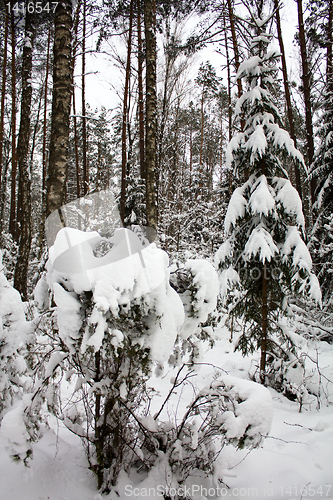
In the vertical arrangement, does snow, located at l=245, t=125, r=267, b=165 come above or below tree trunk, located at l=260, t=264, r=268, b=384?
above

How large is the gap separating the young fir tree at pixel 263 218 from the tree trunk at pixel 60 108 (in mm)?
2631

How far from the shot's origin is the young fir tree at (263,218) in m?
3.97

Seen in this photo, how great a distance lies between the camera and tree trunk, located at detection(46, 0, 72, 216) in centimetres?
391

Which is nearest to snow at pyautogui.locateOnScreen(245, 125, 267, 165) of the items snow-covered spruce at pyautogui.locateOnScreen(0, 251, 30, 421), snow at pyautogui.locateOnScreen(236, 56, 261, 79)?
snow at pyautogui.locateOnScreen(236, 56, 261, 79)

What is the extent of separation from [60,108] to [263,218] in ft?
11.7

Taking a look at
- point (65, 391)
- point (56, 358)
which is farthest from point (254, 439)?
point (65, 391)

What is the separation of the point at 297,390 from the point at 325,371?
1494 millimetres

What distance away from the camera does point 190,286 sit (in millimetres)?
2320

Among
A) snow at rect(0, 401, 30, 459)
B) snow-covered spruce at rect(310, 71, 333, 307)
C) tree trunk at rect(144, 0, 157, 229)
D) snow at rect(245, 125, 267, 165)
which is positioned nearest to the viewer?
snow at rect(0, 401, 30, 459)

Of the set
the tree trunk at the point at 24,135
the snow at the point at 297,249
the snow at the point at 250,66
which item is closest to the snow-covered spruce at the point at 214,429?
the snow at the point at 297,249

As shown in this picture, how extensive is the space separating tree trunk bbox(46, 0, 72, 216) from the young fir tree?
8.63ft

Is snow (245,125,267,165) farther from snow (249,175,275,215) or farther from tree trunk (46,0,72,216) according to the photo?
tree trunk (46,0,72,216)

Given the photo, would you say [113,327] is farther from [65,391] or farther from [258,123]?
[258,123]

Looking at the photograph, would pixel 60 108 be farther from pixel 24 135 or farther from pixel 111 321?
pixel 24 135
